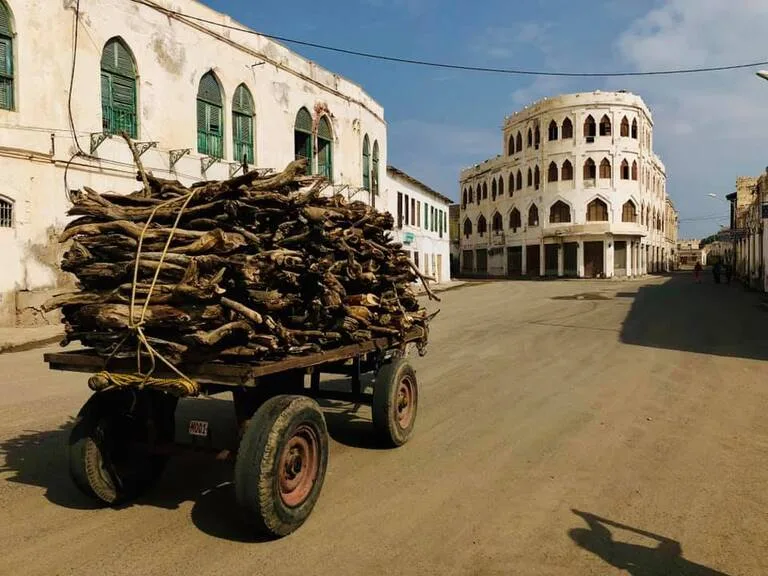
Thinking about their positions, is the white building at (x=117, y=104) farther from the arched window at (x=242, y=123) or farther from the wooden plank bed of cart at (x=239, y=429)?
the wooden plank bed of cart at (x=239, y=429)

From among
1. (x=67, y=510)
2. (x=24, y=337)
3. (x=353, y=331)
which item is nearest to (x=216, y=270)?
(x=353, y=331)

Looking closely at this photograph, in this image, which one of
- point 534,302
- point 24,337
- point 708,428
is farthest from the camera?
point 534,302

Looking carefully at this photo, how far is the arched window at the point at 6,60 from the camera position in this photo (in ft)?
48.5

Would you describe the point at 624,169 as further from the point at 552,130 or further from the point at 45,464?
the point at 45,464

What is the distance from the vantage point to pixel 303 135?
26.0 m

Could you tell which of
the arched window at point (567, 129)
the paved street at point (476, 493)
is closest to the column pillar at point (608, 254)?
the arched window at point (567, 129)

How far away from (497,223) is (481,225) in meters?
3.82

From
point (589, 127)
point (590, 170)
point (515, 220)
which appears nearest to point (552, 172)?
point (590, 170)

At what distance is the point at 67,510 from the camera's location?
448 centimetres

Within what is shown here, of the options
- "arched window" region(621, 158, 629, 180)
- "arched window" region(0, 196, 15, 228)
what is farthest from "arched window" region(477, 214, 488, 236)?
"arched window" region(0, 196, 15, 228)

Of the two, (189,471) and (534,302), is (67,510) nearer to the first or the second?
(189,471)

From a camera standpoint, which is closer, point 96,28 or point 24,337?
point 24,337

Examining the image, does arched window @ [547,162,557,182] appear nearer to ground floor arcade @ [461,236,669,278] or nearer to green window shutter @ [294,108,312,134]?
ground floor arcade @ [461,236,669,278]

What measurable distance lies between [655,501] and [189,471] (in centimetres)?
394
